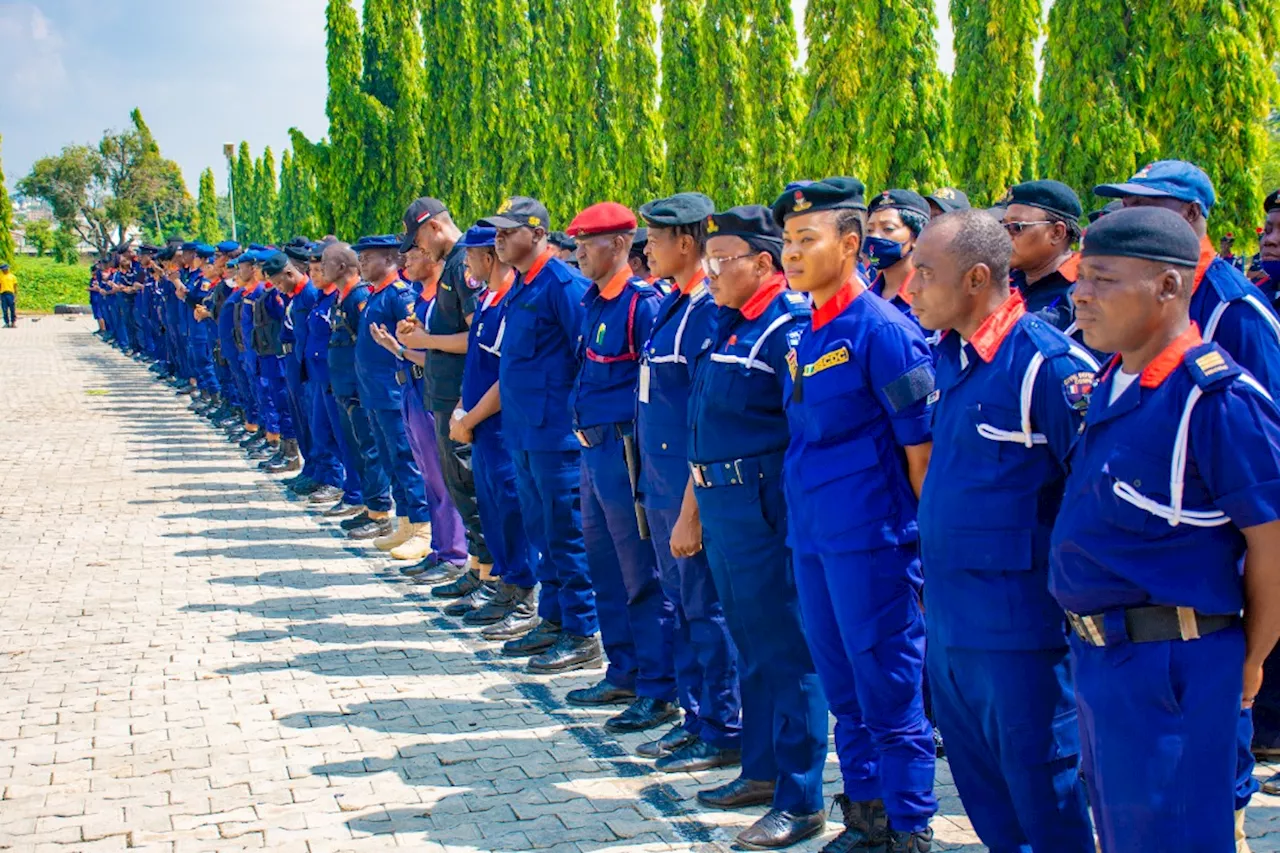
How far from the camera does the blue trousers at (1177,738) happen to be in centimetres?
265

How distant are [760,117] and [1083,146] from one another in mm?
7024

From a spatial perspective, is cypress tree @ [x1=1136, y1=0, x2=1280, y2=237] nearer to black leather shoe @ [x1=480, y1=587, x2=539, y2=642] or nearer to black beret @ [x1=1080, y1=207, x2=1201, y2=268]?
black leather shoe @ [x1=480, y1=587, x2=539, y2=642]

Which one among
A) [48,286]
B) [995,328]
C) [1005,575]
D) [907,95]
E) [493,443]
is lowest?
[493,443]

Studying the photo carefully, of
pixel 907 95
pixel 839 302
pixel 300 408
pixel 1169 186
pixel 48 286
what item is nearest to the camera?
pixel 839 302

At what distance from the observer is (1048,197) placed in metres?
4.69

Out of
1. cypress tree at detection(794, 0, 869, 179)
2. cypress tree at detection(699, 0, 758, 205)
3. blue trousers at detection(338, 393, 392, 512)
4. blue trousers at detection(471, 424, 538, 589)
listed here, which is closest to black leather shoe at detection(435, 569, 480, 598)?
blue trousers at detection(471, 424, 538, 589)

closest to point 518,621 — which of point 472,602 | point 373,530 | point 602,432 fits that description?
point 472,602

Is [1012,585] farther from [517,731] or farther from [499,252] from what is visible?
[499,252]

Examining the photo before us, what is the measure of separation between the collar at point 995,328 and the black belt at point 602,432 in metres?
2.34

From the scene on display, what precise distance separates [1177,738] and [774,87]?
19995 mm

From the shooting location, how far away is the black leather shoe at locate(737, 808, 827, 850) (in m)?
4.20

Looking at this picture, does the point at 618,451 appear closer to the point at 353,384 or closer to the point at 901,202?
the point at 901,202

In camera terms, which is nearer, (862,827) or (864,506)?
(864,506)

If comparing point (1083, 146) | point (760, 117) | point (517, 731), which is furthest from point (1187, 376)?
point (760, 117)
